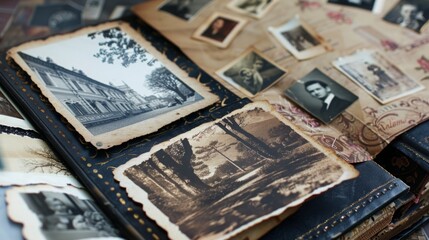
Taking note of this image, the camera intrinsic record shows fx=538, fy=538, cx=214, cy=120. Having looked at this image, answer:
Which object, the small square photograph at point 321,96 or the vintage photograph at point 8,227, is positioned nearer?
the vintage photograph at point 8,227

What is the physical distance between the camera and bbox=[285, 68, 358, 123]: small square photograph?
1.21m

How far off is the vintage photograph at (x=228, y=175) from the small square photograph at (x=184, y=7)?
1.56 feet

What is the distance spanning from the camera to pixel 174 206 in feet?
3.04

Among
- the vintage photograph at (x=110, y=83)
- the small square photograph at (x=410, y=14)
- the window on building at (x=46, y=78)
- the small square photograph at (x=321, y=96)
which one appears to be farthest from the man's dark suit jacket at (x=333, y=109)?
the window on building at (x=46, y=78)

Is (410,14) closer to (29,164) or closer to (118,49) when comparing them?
(118,49)

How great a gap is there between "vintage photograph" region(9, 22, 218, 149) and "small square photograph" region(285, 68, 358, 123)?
0.20 meters

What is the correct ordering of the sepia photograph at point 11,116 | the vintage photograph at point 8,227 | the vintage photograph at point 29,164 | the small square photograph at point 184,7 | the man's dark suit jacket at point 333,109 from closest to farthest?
the vintage photograph at point 8,227, the vintage photograph at point 29,164, the sepia photograph at point 11,116, the man's dark suit jacket at point 333,109, the small square photograph at point 184,7

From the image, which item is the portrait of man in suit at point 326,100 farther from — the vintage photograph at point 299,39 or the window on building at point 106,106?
the window on building at point 106,106

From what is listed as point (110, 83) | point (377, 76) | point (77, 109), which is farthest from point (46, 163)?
point (377, 76)

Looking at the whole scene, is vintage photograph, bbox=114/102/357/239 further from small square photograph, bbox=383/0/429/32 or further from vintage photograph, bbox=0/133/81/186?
small square photograph, bbox=383/0/429/32

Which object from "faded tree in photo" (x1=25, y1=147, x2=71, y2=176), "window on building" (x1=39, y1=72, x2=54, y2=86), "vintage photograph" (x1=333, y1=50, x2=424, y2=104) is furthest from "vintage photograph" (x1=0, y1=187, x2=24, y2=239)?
"vintage photograph" (x1=333, y1=50, x2=424, y2=104)

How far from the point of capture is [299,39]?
1393 mm

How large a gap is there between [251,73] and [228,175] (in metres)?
0.39

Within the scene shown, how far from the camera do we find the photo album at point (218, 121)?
0.93 meters
